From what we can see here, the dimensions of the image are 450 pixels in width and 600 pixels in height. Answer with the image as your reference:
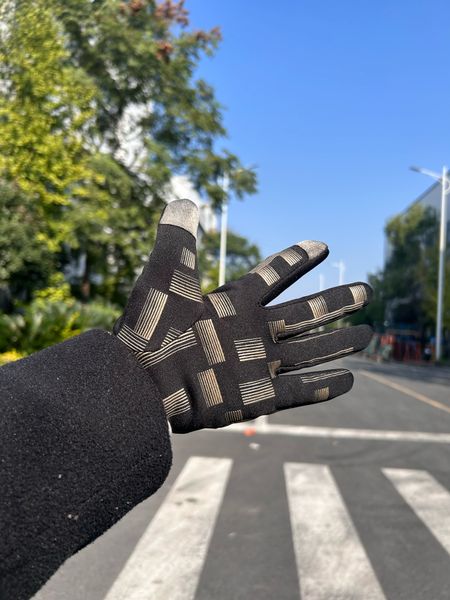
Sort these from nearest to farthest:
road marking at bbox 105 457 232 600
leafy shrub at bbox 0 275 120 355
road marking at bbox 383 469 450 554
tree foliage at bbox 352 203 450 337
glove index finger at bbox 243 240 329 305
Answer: glove index finger at bbox 243 240 329 305, road marking at bbox 105 457 232 600, road marking at bbox 383 469 450 554, leafy shrub at bbox 0 275 120 355, tree foliage at bbox 352 203 450 337

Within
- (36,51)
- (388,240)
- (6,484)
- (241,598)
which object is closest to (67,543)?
(6,484)

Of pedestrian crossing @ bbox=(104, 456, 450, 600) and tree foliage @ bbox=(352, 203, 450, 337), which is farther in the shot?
tree foliage @ bbox=(352, 203, 450, 337)

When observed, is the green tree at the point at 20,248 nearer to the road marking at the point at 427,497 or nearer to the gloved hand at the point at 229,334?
the road marking at the point at 427,497

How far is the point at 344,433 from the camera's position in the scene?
955 centimetres

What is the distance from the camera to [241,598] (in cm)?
351

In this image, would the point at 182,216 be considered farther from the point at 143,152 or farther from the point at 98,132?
the point at 143,152

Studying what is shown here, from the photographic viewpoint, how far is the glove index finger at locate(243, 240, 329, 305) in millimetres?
1558

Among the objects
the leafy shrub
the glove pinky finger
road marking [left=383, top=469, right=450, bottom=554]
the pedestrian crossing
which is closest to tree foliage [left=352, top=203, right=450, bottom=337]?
the leafy shrub

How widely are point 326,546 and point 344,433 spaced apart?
209 inches

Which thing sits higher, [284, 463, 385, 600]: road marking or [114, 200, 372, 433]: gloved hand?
[114, 200, 372, 433]: gloved hand

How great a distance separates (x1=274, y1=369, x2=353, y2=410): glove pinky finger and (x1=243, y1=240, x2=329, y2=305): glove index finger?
0.23 meters

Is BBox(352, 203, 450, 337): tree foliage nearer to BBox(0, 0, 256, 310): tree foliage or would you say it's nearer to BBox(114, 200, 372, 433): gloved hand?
BBox(0, 0, 256, 310): tree foliage

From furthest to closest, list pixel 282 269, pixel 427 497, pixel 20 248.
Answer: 1. pixel 20 248
2. pixel 427 497
3. pixel 282 269

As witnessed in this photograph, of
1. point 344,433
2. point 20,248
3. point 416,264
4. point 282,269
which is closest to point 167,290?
point 282,269
